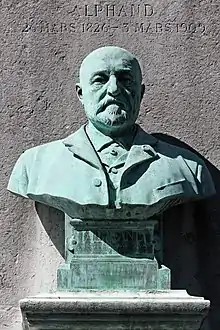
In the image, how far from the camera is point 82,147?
4.93 metres

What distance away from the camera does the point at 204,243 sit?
17.3 feet

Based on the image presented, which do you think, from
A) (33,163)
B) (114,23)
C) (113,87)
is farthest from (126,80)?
(114,23)

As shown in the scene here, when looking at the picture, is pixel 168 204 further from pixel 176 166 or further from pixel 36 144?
pixel 36 144

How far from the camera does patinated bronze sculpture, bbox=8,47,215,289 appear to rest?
Answer: 4.80 metres

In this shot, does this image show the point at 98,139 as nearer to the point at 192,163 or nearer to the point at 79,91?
the point at 79,91

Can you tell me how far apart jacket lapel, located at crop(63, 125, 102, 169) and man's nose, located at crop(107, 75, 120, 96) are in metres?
0.23

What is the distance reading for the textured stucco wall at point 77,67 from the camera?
5.35 meters

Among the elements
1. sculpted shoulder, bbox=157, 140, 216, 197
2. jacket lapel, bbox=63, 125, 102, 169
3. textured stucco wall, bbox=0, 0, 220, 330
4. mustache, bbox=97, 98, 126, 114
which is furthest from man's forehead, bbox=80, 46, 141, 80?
textured stucco wall, bbox=0, 0, 220, 330

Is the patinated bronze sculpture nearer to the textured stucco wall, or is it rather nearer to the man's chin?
the man's chin

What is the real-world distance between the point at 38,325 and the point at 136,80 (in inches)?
41.1

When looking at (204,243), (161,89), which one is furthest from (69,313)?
(161,89)

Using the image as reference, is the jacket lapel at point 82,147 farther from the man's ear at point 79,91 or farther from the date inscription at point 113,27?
the date inscription at point 113,27

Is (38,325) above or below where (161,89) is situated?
below

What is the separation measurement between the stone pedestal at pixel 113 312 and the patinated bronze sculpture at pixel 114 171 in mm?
248
